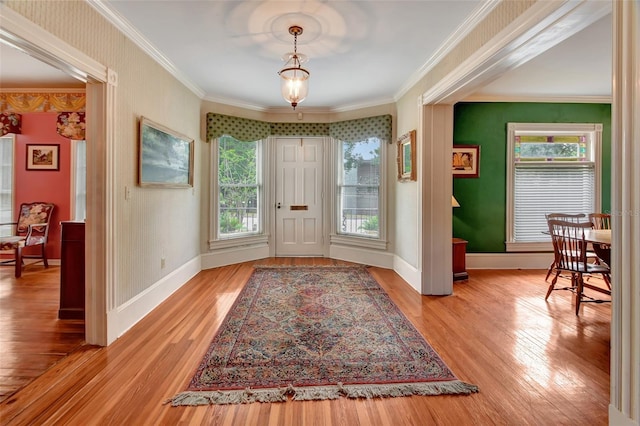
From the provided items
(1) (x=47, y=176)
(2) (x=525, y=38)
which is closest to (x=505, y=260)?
(2) (x=525, y=38)

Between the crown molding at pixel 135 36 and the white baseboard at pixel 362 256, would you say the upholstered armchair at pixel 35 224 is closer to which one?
the crown molding at pixel 135 36

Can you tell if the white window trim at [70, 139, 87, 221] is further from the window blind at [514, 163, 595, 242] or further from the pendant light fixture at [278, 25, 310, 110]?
the window blind at [514, 163, 595, 242]

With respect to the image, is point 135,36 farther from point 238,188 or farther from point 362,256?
Result: point 362,256

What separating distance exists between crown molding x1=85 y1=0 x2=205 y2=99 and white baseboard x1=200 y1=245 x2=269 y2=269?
246cm

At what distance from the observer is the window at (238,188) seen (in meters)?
5.11

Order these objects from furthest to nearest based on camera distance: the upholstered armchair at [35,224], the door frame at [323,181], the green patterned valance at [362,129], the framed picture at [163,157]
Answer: the door frame at [323,181] < the green patterned valance at [362,129] < the upholstered armchair at [35,224] < the framed picture at [163,157]

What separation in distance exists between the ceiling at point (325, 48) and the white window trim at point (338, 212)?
0.95 metres

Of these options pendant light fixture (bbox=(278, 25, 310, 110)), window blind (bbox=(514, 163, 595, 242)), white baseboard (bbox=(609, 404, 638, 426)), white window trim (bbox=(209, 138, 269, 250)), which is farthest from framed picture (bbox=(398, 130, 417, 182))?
white baseboard (bbox=(609, 404, 638, 426))

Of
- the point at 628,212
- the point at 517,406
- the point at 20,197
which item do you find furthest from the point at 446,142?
the point at 20,197

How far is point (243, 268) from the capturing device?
4.89m

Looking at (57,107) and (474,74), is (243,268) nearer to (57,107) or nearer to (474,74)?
(57,107)

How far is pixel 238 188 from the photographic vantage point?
17.4 feet

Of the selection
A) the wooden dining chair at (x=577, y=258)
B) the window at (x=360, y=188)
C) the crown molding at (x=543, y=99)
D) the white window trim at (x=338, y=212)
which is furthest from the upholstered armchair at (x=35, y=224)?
the wooden dining chair at (x=577, y=258)

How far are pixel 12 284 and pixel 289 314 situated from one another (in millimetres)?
3606
